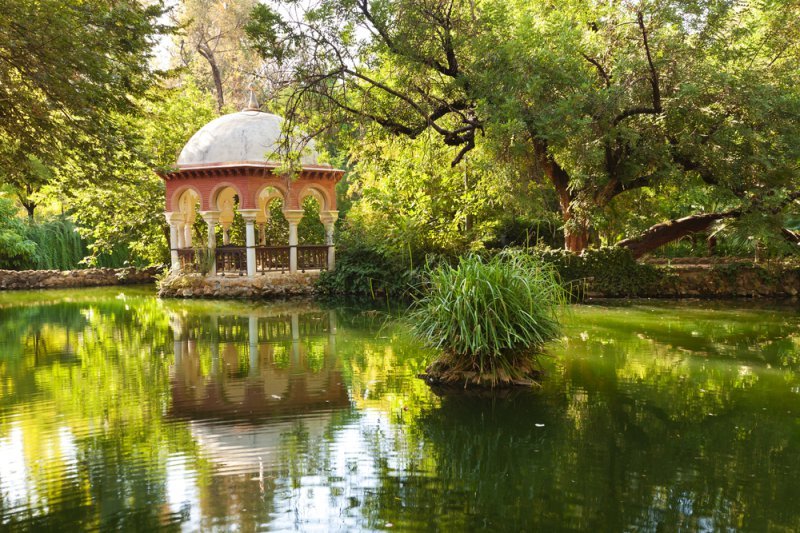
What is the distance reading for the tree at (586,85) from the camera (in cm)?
1037

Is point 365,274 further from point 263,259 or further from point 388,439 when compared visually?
point 388,439

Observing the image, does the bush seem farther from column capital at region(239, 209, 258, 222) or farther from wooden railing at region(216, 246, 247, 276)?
column capital at region(239, 209, 258, 222)

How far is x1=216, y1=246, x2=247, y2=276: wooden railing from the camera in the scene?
18.9 metres

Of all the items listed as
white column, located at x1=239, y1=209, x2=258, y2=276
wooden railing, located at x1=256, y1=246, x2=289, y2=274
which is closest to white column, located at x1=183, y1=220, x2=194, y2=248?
wooden railing, located at x1=256, y1=246, x2=289, y2=274

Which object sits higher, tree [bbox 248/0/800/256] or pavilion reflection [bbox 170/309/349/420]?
tree [bbox 248/0/800/256]

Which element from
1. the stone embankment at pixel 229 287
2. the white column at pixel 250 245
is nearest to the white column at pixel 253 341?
the stone embankment at pixel 229 287

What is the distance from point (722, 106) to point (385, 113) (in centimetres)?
617

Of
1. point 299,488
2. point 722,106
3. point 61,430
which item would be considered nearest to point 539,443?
point 299,488

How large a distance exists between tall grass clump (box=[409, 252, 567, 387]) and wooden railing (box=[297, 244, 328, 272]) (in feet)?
41.3

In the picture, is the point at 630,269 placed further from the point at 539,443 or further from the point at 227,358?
the point at 539,443

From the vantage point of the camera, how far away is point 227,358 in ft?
30.4

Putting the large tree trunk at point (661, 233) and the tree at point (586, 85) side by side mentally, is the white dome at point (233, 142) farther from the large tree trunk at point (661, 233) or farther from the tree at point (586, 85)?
the large tree trunk at point (661, 233)

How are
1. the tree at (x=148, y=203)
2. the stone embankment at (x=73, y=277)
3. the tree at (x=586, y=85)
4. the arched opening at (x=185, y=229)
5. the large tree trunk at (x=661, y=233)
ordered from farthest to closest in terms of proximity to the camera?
1. the stone embankment at (x=73, y=277)
2. the tree at (x=148, y=203)
3. the arched opening at (x=185, y=229)
4. the large tree trunk at (x=661, y=233)
5. the tree at (x=586, y=85)

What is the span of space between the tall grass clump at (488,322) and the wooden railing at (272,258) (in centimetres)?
1222
